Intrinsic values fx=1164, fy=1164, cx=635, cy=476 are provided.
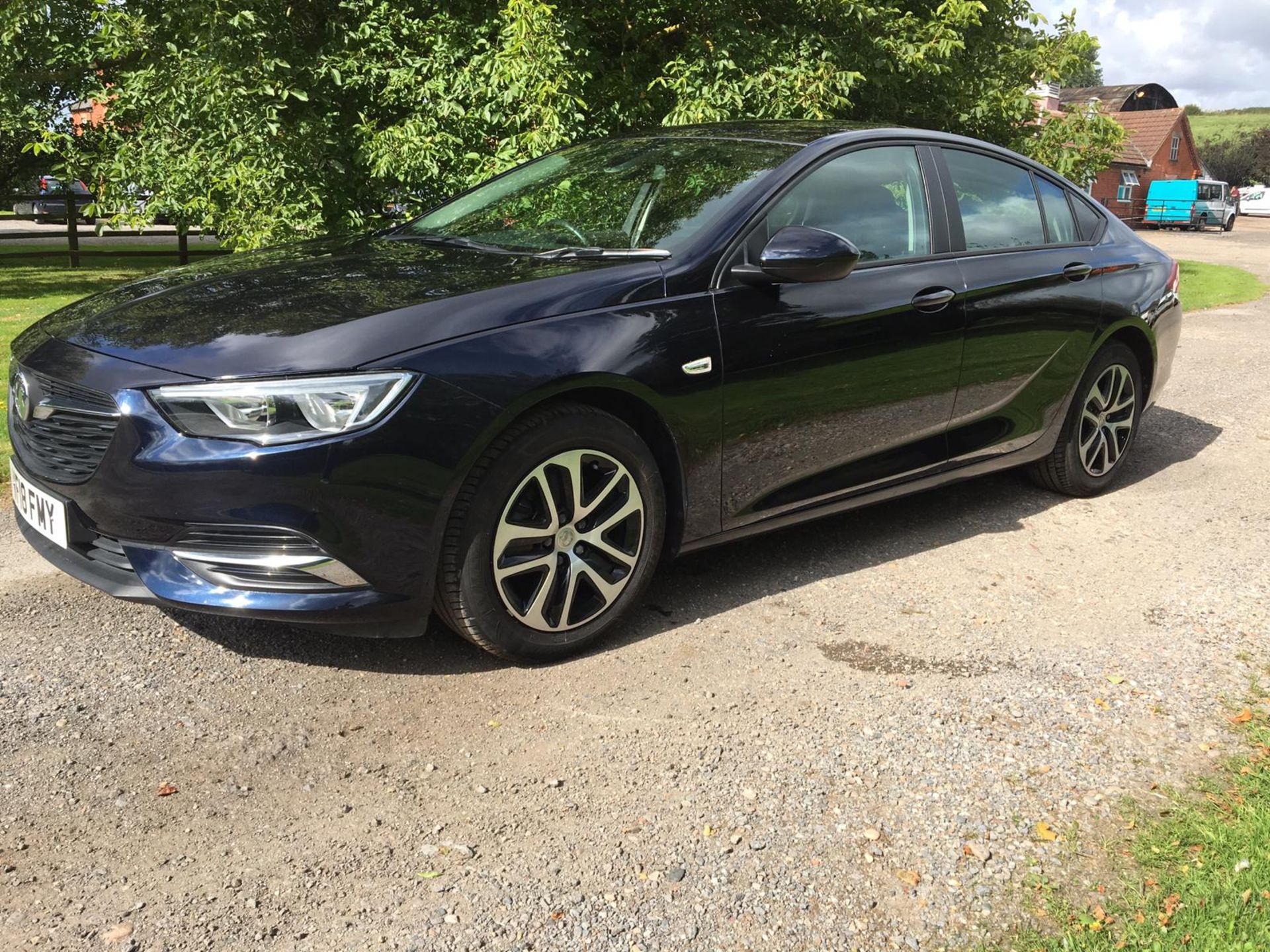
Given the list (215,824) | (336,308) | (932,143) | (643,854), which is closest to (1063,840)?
(643,854)

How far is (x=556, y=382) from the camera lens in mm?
3412

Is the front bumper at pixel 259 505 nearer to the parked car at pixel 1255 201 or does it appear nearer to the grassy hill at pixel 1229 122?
the parked car at pixel 1255 201

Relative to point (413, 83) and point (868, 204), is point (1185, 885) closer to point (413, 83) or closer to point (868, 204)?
point (868, 204)

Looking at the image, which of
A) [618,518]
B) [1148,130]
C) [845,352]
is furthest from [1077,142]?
[1148,130]

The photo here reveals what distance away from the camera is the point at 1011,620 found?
417 cm

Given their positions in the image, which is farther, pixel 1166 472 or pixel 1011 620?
pixel 1166 472

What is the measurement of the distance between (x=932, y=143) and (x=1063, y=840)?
9.97ft

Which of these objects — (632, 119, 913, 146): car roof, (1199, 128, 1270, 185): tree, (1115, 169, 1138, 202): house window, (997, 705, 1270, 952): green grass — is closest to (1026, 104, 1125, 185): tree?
(632, 119, 913, 146): car roof

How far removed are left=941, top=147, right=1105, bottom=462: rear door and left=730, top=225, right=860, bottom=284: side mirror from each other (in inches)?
37.4

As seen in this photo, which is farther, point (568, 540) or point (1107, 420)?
point (1107, 420)

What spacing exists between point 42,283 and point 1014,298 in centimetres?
1579

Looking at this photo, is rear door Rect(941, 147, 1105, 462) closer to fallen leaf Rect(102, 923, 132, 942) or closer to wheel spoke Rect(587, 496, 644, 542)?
wheel spoke Rect(587, 496, 644, 542)

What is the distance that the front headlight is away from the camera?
306cm

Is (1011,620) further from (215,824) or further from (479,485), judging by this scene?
(215,824)
